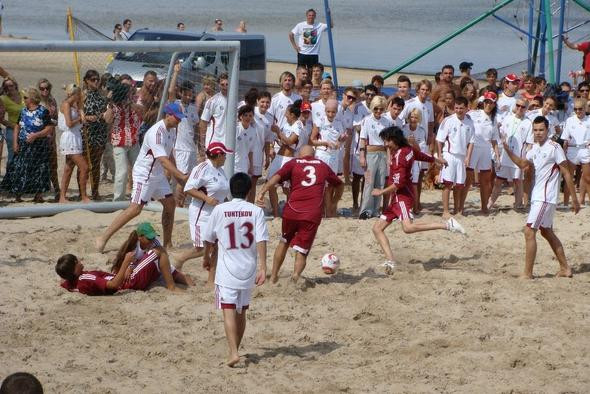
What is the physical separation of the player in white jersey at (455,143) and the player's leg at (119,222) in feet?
14.4

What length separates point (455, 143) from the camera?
14812mm

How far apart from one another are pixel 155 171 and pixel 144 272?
164 cm

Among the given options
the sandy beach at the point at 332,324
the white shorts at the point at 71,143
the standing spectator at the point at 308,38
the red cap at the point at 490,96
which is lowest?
the sandy beach at the point at 332,324

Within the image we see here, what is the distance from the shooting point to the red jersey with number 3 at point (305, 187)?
1120 centimetres

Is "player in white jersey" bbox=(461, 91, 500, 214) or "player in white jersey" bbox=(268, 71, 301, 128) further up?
"player in white jersey" bbox=(268, 71, 301, 128)

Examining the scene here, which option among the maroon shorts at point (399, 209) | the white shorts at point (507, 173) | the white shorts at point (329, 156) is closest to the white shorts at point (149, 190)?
the maroon shorts at point (399, 209)

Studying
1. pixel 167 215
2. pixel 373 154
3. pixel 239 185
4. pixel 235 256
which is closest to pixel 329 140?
pixel 373 154

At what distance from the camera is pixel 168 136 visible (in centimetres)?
1225

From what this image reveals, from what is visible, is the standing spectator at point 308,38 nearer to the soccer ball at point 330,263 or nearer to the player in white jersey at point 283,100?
the player in white jersey at point 283,100

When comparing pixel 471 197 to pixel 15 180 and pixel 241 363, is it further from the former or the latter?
pixel 241 363

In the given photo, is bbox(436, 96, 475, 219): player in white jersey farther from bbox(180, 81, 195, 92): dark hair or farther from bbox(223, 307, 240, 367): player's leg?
bbox(223, 307, 240, 367): player's leg

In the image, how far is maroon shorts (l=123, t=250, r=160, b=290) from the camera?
1094 cm

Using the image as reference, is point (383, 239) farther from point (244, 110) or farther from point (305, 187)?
point (244, 110)

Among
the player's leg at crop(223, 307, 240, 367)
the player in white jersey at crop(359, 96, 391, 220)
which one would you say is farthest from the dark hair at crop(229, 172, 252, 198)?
the player in white jersey at crop(359, 96, 391, 220)
